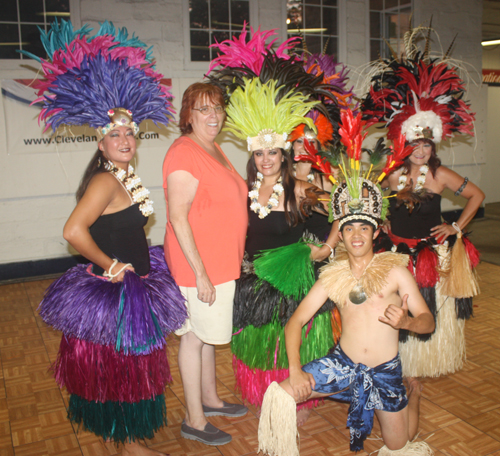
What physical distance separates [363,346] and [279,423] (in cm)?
48

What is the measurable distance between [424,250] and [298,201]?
3.06 feet

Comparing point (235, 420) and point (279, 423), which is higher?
point (279, 423)

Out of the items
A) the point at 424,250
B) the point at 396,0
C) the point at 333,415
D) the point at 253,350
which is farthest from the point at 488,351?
the point at 396,0

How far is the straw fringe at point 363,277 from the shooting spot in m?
2.02

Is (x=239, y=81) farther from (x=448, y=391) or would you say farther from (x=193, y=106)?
(x=448, y=391)

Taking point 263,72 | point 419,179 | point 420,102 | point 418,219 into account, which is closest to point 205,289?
point 263,72

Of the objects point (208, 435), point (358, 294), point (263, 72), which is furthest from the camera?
point (263, 72)

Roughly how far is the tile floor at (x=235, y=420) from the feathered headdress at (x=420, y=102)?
1.51 m

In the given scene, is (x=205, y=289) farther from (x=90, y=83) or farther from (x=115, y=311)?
(x=90, y=83)

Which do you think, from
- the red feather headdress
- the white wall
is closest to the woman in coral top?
the red feather headdress

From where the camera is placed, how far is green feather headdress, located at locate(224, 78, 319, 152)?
2.40 meters

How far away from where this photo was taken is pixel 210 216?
7.17 feet

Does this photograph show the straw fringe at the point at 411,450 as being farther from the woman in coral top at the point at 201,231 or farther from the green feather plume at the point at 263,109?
the green feather plume at the point at 263,109

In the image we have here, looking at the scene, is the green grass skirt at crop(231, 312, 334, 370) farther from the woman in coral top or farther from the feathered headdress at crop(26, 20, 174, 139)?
the feathered headdress at crop(26, 20, 174, 139)
